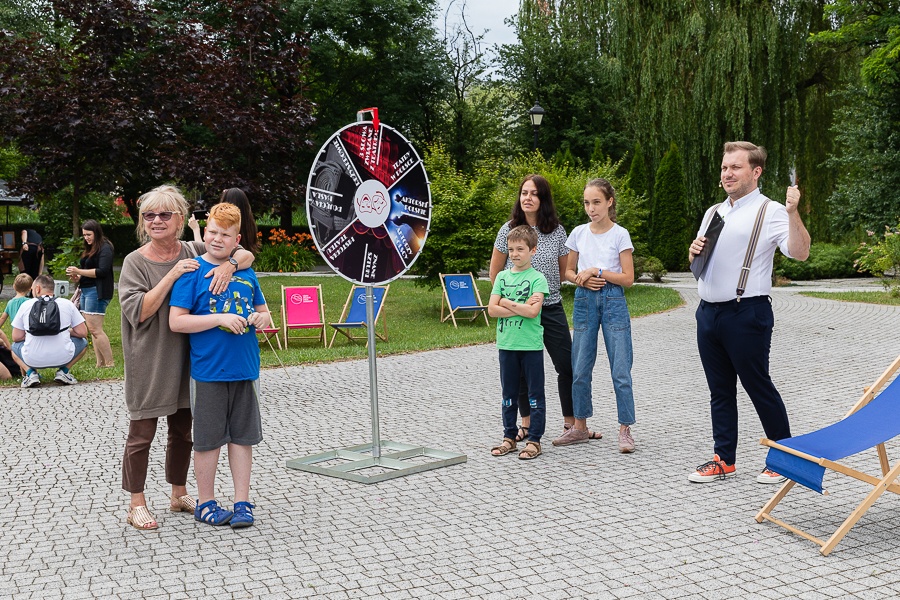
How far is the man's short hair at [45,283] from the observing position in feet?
32.8

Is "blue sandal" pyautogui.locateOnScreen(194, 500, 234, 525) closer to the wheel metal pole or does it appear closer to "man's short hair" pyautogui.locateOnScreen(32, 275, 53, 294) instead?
the wheel metal pole

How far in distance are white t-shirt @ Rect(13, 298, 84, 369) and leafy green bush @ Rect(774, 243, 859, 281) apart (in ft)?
73.1

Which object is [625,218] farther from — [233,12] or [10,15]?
[10,15]

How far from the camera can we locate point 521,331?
21.4 feet

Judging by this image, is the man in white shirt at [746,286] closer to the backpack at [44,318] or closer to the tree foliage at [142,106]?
the backpack at [44,318]

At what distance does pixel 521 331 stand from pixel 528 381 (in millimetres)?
379

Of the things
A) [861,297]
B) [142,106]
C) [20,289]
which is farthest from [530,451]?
[861,297]

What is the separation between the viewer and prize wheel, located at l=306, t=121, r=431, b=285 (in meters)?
6.23

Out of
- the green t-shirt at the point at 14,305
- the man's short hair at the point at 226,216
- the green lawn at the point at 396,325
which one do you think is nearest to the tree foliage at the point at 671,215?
the green lawn at the point at 396,325

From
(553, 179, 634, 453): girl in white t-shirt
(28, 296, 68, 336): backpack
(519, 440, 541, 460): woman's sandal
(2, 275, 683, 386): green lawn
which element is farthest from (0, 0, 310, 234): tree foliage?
(519, 440, 541, 460): woman's sandal

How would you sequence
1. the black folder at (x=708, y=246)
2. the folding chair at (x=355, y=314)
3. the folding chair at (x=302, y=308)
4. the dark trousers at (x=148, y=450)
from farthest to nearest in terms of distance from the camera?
the folding chair at (x=355, y=314)
the folding chair at (x=302, y=308)
the black folder at (x=708, y=246)
the dark trousers at (x=148, y=450)

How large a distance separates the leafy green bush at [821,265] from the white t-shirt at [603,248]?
22215 millimetres

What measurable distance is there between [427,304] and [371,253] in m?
14.2

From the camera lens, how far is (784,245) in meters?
5.36
